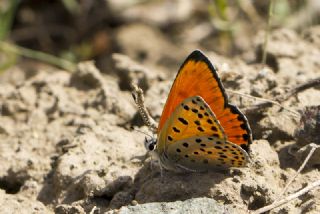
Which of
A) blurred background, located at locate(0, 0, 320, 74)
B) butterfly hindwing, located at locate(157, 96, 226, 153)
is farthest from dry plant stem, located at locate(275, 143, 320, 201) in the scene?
blurred background, located at locate(0, 0, 320, 74)

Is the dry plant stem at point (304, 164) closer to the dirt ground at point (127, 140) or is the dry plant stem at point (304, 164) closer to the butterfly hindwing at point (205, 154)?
the dirt ground at point (127, 140)

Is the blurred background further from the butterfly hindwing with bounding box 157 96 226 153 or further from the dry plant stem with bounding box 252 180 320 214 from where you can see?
the dry plant stem with bounding box 252 180 320 214

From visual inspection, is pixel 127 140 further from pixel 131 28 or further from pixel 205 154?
pixel 131 28

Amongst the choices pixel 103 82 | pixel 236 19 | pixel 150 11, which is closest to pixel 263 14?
pixel 236 19

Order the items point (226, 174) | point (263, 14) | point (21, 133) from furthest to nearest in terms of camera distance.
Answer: point (263, 14) < point (21, 133) < point (226, 174)

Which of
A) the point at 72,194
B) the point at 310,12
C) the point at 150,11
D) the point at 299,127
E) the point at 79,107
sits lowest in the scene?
the point at 72,194

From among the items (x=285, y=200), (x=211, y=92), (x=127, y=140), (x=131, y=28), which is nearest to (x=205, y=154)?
(x=211, y=92)

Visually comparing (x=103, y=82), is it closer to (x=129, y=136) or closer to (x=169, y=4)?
(x=129, y=136)

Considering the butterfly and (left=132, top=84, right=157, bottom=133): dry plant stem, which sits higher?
(left=132, top=84, right=157, bottom=133): dry plant stem
